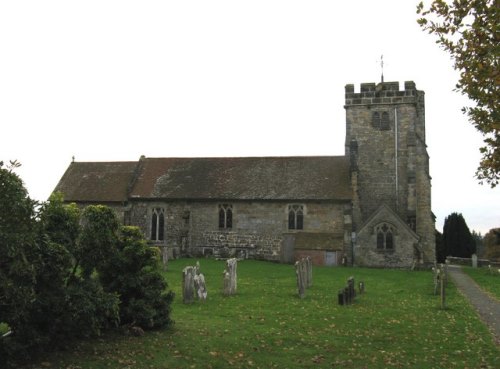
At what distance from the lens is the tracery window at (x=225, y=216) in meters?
38.3

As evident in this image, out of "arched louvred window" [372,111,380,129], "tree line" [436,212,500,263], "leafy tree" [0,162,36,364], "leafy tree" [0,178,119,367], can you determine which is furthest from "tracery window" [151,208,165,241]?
"tree line" [436,212,500,263]

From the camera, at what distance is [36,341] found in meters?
9.21

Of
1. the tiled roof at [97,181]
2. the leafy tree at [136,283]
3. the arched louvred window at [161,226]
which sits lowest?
the leafy tree at [136,283]

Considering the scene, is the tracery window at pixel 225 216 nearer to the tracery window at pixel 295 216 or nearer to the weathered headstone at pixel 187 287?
the tracery window at pixel 295 216

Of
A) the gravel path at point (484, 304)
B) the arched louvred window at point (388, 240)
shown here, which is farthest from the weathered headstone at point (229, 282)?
the arched louvred window at point (388, 240)

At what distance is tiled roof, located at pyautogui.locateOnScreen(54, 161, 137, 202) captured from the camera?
40.0 meters

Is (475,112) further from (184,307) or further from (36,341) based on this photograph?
(184,307)

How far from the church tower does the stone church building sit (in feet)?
0.25

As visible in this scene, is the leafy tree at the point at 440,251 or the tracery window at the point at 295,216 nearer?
the tracery window at the point at 295,216

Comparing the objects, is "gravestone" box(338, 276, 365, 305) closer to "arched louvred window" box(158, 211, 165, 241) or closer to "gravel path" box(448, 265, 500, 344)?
"gravel path" box(448, 265, 500, 344)

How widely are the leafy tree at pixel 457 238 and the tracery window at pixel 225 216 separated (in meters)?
28.6

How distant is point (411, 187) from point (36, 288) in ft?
106

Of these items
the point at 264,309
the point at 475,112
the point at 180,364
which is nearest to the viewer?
the point at 475,112

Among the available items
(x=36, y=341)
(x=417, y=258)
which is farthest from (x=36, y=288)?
(x=417, y=258)
